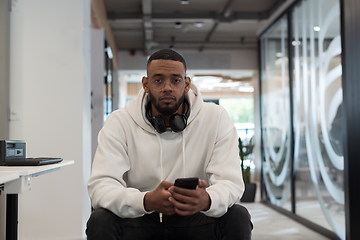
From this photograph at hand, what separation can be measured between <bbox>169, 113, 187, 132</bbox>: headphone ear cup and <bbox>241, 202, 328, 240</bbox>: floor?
1995 millimetres

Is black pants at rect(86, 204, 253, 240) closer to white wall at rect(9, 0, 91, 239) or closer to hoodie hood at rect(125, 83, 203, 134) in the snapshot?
hoodie hood at rect(125, 83, 203, 134)

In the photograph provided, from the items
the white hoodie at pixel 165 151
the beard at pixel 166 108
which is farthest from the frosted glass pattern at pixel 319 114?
the beard at pixel 166 108

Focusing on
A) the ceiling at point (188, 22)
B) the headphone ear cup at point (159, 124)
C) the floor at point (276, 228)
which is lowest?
the floor at point (276, 228)

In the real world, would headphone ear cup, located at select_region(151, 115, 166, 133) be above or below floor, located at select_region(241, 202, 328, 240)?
above

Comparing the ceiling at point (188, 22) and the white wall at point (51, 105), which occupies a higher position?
the ceiling at point (188, 22)

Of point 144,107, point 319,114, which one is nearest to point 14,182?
point 144,107

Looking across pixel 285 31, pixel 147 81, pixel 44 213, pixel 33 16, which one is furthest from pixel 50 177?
pixel 285 31

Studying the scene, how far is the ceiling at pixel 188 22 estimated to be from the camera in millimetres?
5035

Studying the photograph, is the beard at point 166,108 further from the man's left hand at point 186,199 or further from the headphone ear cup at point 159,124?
the man's left hand at point 186,199

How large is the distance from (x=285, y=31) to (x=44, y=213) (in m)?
3.41

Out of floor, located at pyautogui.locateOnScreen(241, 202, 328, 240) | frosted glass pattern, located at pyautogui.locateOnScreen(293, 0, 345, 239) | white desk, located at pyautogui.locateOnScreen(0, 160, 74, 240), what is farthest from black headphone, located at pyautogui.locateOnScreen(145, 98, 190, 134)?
floor, located at pyautogui.locateOnScreen(241, 202, 328, 240)

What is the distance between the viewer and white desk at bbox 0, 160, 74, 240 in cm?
135

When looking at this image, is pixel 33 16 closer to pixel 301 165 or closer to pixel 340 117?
pixel 340 117

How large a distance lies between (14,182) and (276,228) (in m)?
2.73
